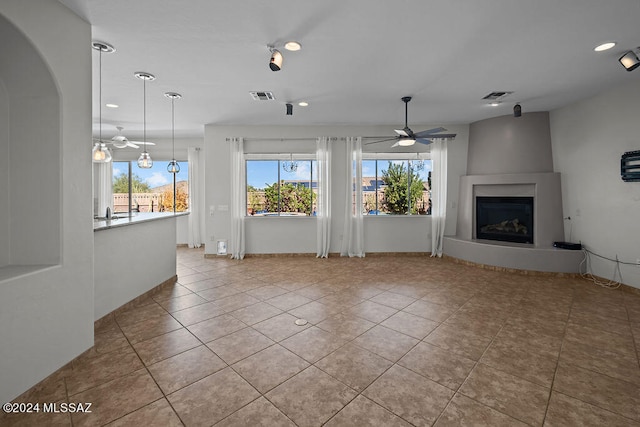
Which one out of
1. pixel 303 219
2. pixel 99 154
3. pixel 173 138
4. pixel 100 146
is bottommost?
pixel 303 219

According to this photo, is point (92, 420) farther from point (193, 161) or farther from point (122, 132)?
point (122, 132)

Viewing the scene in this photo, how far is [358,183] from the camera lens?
6.29 metres

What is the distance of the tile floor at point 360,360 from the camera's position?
68.7 inches

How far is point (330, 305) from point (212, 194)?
417 centimetres

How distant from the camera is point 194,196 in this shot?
24.9 feet

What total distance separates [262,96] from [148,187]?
5.53m

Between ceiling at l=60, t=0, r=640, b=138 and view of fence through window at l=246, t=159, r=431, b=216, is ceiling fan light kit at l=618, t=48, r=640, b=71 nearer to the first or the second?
ceiling at l=60, t=0, r=640, b=138

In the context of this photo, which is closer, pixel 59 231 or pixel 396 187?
pixel 59 231

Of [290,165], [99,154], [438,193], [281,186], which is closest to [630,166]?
[438,193]

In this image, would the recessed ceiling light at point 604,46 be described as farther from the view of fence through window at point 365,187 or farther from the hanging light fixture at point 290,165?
the hanging light fixture at point 290,165

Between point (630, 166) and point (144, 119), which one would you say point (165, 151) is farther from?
point (630, 166)

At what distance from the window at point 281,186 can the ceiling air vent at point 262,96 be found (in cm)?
189

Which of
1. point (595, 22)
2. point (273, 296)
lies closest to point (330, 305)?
point (273, 296)

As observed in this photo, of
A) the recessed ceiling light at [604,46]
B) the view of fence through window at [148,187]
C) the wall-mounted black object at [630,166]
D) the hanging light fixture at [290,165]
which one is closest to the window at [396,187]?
the hanging light fixture at [290,165]
